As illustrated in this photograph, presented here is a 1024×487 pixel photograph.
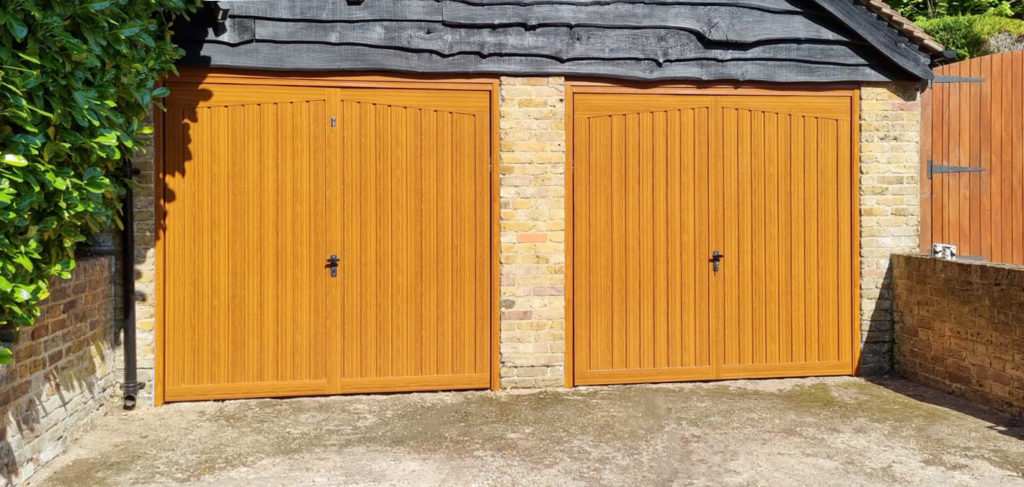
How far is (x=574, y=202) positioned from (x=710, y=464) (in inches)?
102

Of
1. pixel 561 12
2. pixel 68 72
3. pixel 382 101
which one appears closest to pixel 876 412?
pixel 561 12

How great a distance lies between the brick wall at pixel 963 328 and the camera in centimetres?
573

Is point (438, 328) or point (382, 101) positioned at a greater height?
point (382, 101)

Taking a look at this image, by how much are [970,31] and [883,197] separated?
752 centimetres

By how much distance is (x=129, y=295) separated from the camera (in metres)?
5.97

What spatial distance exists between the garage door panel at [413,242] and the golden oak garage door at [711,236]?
0.87 m

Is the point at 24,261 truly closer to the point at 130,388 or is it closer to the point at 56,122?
the point at 56,122

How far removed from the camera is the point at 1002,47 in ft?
40.6

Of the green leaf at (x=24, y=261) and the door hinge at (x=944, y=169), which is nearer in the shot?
the green leaf at (x=24, y=261)

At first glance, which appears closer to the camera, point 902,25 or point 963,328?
point 963,328

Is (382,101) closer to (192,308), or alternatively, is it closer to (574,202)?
(574,202)

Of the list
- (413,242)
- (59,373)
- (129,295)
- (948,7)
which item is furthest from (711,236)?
(948,7)

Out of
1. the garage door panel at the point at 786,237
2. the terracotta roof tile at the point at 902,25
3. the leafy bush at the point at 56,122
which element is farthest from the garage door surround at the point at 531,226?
the leafy bush at the point at 56,122

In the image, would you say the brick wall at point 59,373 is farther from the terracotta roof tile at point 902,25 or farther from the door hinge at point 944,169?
the door hinge at point 944,169
